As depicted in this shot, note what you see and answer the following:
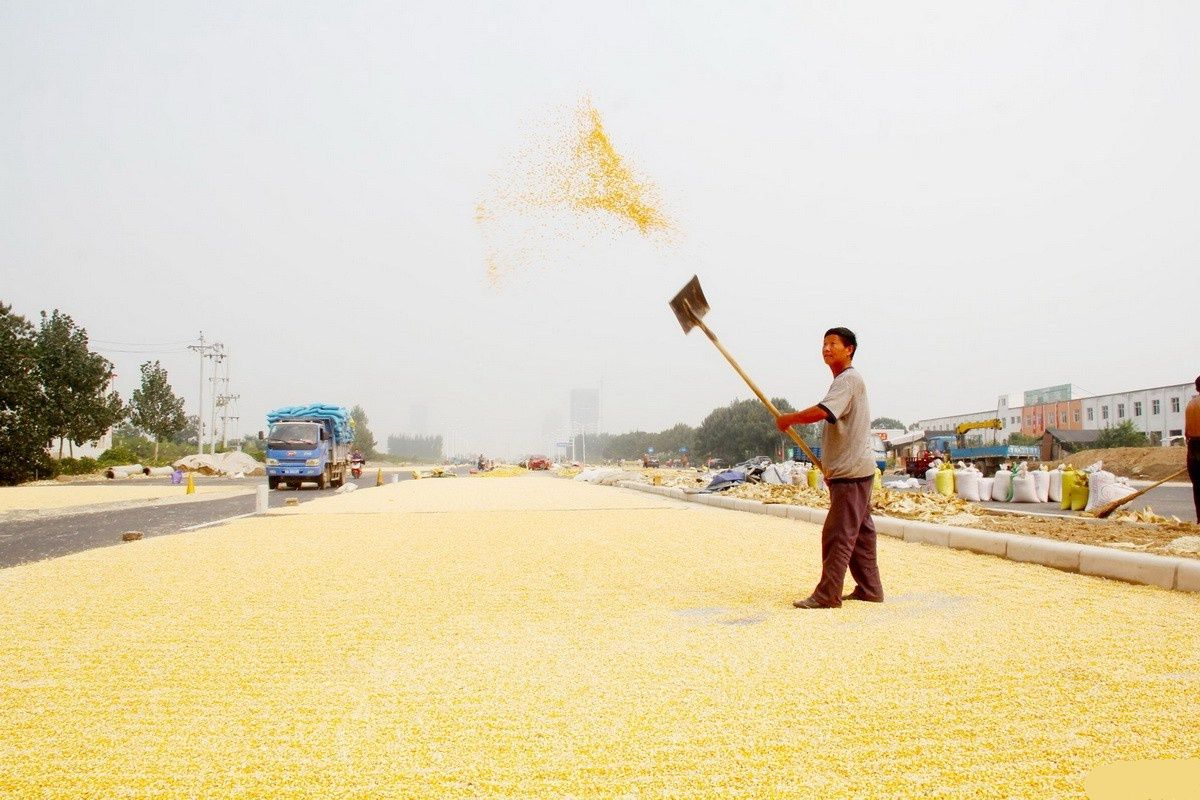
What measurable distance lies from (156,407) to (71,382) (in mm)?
Result: 18016

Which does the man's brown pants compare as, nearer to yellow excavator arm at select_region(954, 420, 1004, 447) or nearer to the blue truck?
the blue truck

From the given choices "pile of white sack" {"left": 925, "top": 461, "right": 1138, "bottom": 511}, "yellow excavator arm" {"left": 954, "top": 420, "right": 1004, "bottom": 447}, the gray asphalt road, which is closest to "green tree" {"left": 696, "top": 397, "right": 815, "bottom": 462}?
"yellow excavator arm" {"left": 954, "top": 420, "right": 1004, "bottom": 447}

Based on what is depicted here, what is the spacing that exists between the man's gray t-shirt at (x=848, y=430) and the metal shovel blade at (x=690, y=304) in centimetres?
155

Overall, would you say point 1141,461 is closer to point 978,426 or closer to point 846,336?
point 978,426

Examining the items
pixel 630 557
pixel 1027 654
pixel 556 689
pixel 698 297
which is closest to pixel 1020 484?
pixel 630 557

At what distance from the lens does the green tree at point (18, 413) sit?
106 feet

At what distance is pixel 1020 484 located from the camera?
17.2 m

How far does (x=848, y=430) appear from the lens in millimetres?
4902

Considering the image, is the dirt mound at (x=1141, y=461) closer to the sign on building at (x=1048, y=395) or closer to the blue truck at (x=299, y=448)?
the blue truck at (x=299, y=448)

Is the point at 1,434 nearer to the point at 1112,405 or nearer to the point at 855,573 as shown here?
the point at 855,573

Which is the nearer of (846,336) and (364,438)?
(846,336)

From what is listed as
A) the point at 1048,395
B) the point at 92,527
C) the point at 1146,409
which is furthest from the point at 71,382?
the point at 1048,395

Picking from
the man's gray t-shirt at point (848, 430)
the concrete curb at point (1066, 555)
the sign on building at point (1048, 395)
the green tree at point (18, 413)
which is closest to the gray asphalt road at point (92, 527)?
the man's gray t-shirt at point (848, 430)

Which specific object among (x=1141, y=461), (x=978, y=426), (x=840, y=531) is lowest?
(x=1141, y=461)
